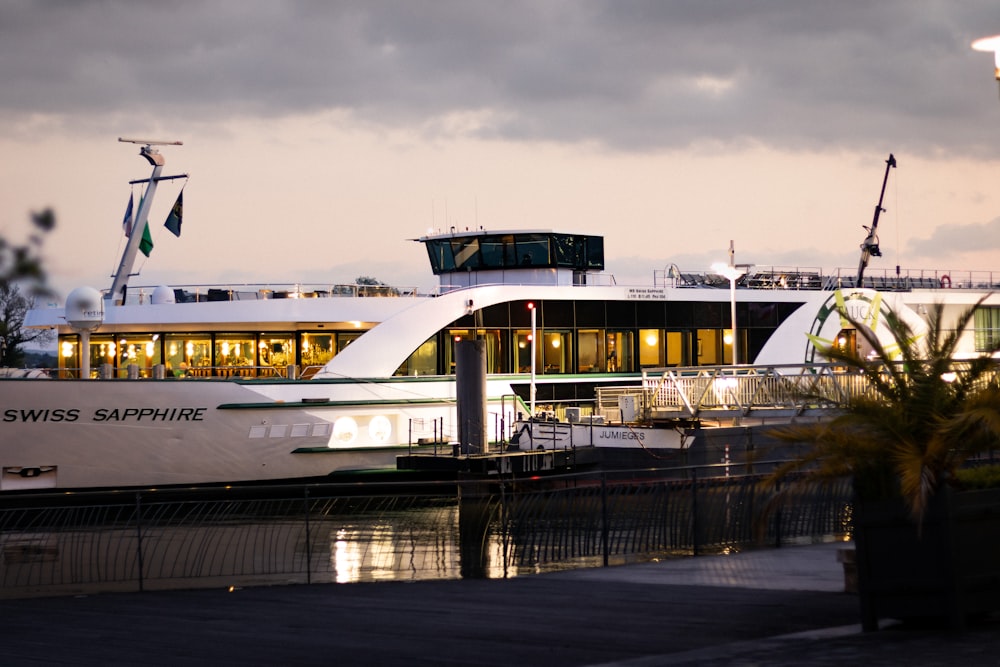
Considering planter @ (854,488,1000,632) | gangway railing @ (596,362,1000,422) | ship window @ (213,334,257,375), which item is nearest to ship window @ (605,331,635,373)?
gangway railing @ (596,362,1000,422)

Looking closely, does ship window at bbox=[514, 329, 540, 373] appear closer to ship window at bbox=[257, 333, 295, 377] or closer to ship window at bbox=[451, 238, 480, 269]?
ship window at bbox=[451, 238, 480, 269]

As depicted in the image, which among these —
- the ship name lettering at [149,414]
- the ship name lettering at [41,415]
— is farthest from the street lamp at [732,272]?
the ship name lettering at [41,415]

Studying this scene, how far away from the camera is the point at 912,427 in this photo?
9109 millimetres

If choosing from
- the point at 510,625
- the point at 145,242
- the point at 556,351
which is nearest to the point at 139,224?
the point at 145,242

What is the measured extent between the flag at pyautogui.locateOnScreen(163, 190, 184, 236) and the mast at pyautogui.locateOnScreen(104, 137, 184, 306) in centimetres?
63

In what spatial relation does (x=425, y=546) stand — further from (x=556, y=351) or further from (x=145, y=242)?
(x=145, y=242)

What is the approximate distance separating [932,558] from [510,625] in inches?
128

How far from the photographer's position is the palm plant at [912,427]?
8.80m

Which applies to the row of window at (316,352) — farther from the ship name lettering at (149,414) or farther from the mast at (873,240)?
the mast at (873,240)

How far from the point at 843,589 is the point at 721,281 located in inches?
1099

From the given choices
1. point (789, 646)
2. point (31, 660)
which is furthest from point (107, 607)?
point (789, 646)

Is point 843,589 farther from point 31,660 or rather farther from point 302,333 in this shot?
point 302,333

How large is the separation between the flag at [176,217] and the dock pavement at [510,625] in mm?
20331

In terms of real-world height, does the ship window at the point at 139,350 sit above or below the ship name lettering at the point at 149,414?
above
